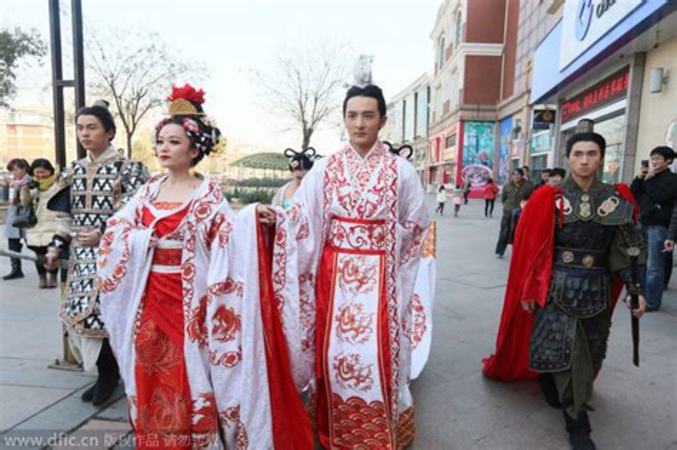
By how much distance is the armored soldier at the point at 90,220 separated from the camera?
97.3 inches

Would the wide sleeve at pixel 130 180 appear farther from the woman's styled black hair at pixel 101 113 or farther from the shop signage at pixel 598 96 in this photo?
the shop signage at pixel 598 96

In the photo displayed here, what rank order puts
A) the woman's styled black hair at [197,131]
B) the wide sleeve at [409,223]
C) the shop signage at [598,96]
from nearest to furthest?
the woman's styled black hair at [197,131]
the wide sleeve at [409,223]
the shop signage at [598,96]

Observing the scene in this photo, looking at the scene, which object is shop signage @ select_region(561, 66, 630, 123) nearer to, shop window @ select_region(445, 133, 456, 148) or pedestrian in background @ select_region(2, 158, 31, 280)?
pedestrian in background @ select_region(2, 158, 31, 280)

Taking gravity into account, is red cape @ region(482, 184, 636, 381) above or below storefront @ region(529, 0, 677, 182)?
below

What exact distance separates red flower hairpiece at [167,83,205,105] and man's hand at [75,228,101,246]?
89 centimetres

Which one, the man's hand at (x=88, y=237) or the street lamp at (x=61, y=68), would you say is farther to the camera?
the street lamp at (x=61, y=68)

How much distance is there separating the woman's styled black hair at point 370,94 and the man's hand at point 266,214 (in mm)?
637

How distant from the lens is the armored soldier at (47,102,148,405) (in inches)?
97.3

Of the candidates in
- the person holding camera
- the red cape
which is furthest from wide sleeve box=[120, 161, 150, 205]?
the person holding camera

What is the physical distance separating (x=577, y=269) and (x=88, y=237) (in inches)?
106

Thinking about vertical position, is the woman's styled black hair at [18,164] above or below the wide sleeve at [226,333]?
above

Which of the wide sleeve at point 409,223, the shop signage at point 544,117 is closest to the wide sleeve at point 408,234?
the wide sleeve at point 409,223

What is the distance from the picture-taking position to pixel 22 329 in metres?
3.85

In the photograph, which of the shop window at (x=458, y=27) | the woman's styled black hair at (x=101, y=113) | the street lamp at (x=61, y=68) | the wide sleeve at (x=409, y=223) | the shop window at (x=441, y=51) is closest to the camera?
the wide sleeve at (x=409, y=223)
